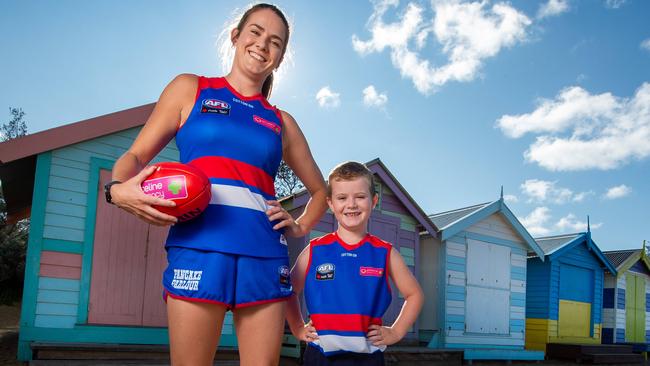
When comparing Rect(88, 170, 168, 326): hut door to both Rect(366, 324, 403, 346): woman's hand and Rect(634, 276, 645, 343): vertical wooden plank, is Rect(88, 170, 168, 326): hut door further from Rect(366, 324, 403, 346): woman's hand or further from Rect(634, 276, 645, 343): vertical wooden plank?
Rect(634, 276, 645, 343): vertical wooden plank

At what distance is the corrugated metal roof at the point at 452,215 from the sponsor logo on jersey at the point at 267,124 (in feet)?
41.9

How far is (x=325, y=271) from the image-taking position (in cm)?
315

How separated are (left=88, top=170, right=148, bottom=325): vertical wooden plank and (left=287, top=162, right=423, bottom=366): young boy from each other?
6954 millimetres

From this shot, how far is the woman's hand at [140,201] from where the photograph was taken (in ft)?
6.54

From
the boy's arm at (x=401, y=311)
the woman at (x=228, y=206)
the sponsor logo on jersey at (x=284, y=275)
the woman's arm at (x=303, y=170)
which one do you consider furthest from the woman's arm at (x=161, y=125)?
the boy's arm at (x=401, y=311)

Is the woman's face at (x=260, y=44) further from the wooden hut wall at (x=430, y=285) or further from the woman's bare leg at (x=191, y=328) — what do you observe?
the wooden hut wall at (x=430, y=285)

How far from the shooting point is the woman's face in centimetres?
246

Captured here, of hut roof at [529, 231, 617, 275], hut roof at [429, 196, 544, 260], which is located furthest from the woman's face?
hut roof at [529, 231, 617, 275]

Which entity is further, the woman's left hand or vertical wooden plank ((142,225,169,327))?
vertical wooden plank ((142,225,169,327))

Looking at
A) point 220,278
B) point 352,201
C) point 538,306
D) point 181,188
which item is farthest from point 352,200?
point 538,306

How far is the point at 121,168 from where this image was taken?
2211 millimetres

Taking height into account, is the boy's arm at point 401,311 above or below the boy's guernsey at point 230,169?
below

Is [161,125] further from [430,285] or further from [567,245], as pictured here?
[567,245]

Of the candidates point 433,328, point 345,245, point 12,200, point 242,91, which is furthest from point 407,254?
point 242,91
